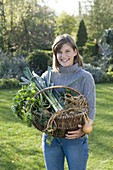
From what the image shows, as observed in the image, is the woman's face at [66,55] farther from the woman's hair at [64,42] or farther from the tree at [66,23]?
the tree at [66,23]

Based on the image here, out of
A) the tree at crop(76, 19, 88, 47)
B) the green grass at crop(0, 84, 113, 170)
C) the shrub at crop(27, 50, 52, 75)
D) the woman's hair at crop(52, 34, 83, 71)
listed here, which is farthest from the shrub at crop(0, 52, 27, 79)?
the woman's hair at crop(52, 34, 83, 71)

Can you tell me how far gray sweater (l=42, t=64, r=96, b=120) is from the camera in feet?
7.22

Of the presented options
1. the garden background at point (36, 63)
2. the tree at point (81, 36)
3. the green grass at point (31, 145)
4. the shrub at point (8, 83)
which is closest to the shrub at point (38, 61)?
the garden background at point (36, 63)

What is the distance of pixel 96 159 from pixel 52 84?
2.28 m

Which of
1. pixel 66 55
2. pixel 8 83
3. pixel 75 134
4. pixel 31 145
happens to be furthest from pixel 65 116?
pixel 8 83

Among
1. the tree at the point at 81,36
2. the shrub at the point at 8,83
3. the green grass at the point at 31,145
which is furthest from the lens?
the tree at the point at 81,36

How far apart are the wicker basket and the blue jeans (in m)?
0.16

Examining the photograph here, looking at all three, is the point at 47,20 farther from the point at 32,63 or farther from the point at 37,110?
the point at 37,110

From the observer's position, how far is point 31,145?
4684 millimetres

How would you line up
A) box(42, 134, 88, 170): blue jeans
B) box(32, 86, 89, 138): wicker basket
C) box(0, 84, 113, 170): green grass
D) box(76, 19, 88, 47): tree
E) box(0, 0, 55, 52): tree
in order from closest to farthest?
box(32, 86, 89, 138): wicker basket, box(42, 134, 88, 170): blue jeans, box(0, 84, 113, 170): green grass, box(0, 0, 55, 52): tree, box(76, 19, 88, 47): tree

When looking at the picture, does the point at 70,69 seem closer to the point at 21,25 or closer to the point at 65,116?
the point at 65,116

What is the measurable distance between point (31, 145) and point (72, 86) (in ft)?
8.71

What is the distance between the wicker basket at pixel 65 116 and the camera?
77.8 inches

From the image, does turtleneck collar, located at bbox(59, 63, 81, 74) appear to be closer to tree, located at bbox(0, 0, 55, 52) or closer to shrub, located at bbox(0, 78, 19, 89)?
shrub, located at bbox(0, 78, 19, 89)
